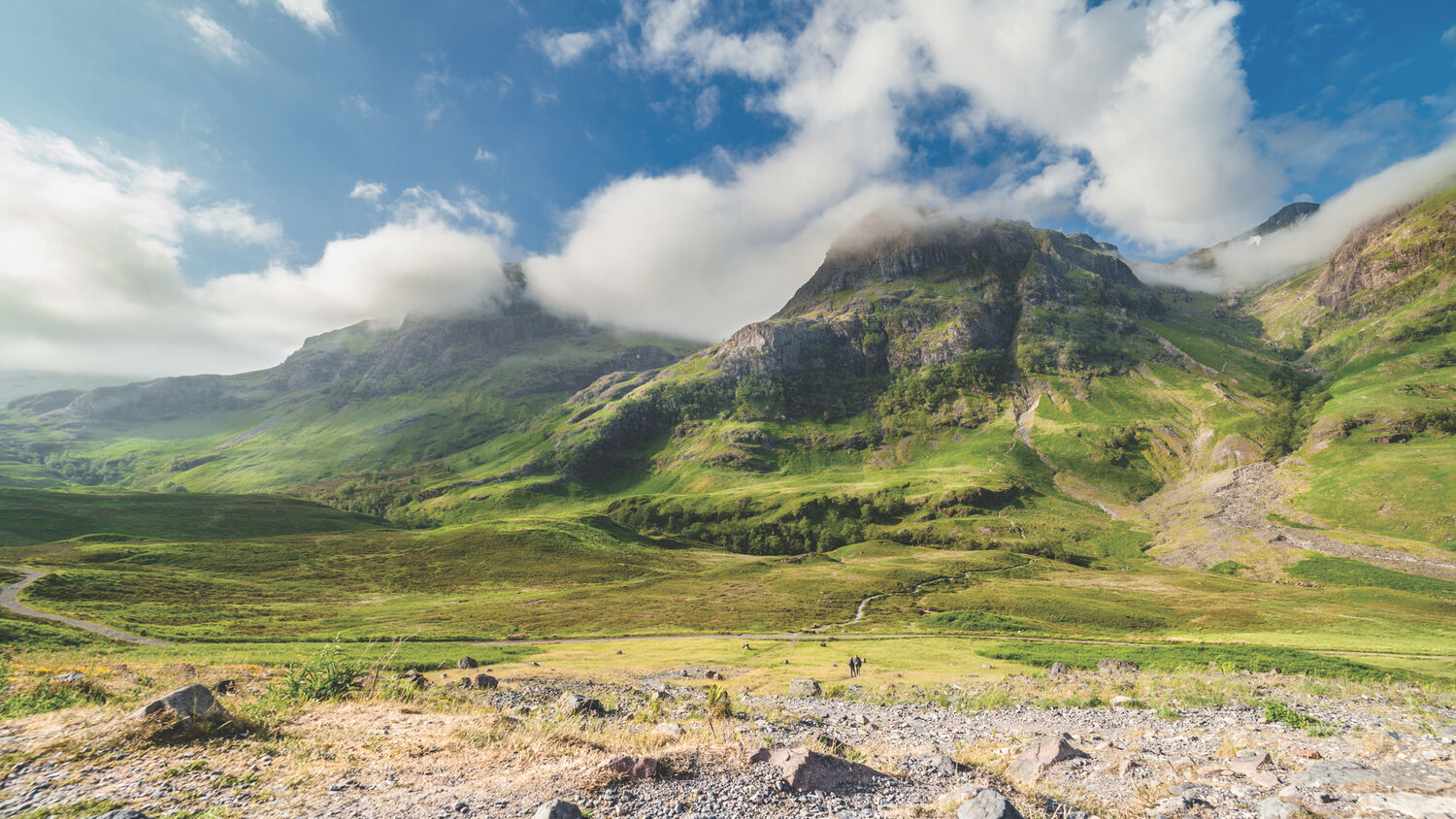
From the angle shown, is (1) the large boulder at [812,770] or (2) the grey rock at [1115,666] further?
(2) the grey rock at [1115,666]

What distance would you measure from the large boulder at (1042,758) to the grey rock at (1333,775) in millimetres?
4372

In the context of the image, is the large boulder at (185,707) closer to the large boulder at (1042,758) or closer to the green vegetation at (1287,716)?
the large boulder at (1042,758)

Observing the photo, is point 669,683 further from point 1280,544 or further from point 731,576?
point 1280,544

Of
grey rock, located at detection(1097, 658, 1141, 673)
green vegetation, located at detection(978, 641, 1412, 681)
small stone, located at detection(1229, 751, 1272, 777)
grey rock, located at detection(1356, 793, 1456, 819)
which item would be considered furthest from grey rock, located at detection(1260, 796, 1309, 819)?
green vegetation, located at detection(978, 641, 1412, 681)

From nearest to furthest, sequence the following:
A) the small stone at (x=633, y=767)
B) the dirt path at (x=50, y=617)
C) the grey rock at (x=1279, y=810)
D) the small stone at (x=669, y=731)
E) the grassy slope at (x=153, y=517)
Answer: the grey rock at (x=1279, y=810)
the small stone at (x=633, y=767)
the small stone at (x=669, y=731)
the dirt path at (x=50, y=617)
the grassy slope at (x=153, y=517)

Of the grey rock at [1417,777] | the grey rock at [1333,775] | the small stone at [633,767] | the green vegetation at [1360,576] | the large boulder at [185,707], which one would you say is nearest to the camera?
the grey rock at [1417,777]

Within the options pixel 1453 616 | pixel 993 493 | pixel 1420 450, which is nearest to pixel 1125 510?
pixel 993 493

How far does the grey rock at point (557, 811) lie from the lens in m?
8.50

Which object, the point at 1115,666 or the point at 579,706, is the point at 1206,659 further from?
the point at 579,706

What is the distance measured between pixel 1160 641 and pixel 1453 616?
5763 cm

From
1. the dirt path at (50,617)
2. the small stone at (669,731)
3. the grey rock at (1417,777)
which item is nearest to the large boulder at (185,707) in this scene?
the small stone at (669,731)

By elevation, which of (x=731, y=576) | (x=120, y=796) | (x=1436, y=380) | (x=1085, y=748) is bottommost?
(x=731, y=576)

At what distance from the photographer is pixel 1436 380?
190750 millimetres

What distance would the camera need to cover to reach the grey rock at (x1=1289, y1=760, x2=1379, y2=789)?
1056 centimetres
